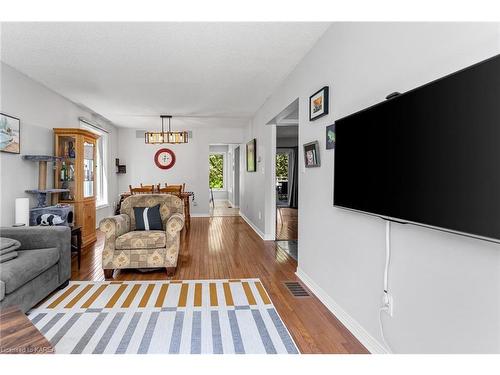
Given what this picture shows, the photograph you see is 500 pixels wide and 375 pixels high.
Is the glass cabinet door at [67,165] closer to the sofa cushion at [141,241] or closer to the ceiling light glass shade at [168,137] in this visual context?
the ceiling light glass shade at [168,137]

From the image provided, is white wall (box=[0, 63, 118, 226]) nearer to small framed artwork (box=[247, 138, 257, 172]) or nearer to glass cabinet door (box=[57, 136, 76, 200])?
glass cabinet door (box=[57, 136, 76, 200])

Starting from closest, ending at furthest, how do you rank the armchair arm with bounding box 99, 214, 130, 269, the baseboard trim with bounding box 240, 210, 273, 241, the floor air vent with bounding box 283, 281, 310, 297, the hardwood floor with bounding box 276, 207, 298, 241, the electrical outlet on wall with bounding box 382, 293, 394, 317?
the electrical outlet on wall with bounding box 382, 293, 394, 317
the floor air vent with bounding box 283, 281, 310, 297
the armchair arm with bounding box 99, 214, 130, 269
the baseboard trim with bounding box 240, 210, 273, 241
the hardwood floor with bounding box 276, 207, 298, 241

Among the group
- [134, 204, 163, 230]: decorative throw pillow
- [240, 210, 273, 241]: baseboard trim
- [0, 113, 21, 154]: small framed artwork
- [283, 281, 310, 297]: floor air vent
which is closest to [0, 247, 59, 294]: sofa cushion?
[134, 204, 163, 230]: decorative throw pillow

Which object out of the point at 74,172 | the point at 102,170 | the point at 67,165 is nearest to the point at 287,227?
the point at 74,172

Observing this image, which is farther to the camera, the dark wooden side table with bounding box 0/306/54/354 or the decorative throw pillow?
the decorative throw pillow

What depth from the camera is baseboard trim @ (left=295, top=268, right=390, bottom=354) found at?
6.12ft

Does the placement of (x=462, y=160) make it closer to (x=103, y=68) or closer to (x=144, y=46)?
(x=144, y=46)

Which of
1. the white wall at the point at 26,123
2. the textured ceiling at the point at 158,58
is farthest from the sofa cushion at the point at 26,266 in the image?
the textured ceiling at the point at 158,58

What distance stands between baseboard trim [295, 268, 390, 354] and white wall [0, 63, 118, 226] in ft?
11.8

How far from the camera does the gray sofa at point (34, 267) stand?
2144mm

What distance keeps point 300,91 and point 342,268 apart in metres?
2.05

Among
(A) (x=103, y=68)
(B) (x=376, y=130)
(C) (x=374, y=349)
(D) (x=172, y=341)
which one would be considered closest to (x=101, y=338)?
(D) (x=172, y=341)

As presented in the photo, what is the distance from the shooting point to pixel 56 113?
462 cm

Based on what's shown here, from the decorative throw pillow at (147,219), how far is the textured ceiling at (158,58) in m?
1.73
